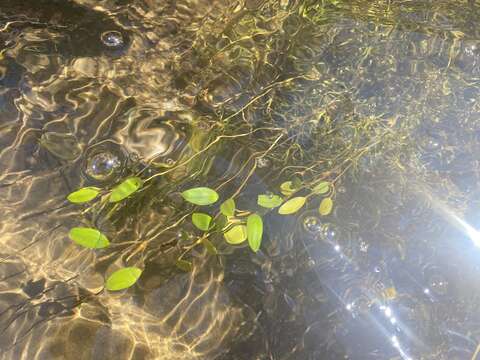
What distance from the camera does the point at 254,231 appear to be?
2039 mm

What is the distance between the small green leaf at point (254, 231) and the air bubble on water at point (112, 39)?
49.4 inches

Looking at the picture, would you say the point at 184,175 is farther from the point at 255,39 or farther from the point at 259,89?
the point at 255,39

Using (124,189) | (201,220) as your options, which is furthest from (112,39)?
(201,220)

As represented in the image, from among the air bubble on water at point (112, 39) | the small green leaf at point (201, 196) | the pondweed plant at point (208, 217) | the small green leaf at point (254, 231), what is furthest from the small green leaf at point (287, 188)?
the air bubble on water at point (112, 39)

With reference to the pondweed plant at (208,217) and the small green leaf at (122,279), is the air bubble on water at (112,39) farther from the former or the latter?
the small green leaf at (122,279)

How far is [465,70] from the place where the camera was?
268cm

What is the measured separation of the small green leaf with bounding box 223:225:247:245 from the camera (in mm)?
2096

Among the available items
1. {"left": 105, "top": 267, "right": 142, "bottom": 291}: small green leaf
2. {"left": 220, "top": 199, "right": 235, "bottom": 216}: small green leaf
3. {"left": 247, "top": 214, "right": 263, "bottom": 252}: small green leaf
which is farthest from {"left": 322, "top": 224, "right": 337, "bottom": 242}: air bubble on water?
{"left": 105, "top": 267, "right": 142, "bottom": 291}: small green leaf

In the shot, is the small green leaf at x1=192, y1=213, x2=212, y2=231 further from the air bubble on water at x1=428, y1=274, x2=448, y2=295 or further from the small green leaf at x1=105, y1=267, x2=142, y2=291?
the air bubble on water at x1=428, y1=274, x2=448, y2=295

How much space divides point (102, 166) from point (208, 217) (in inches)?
22.1

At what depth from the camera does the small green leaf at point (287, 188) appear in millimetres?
2223

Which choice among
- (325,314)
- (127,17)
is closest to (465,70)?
(325,314)

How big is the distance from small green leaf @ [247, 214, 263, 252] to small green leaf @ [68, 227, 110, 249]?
23.8 inches

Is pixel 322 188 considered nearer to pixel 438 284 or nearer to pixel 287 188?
pixel 287 188
